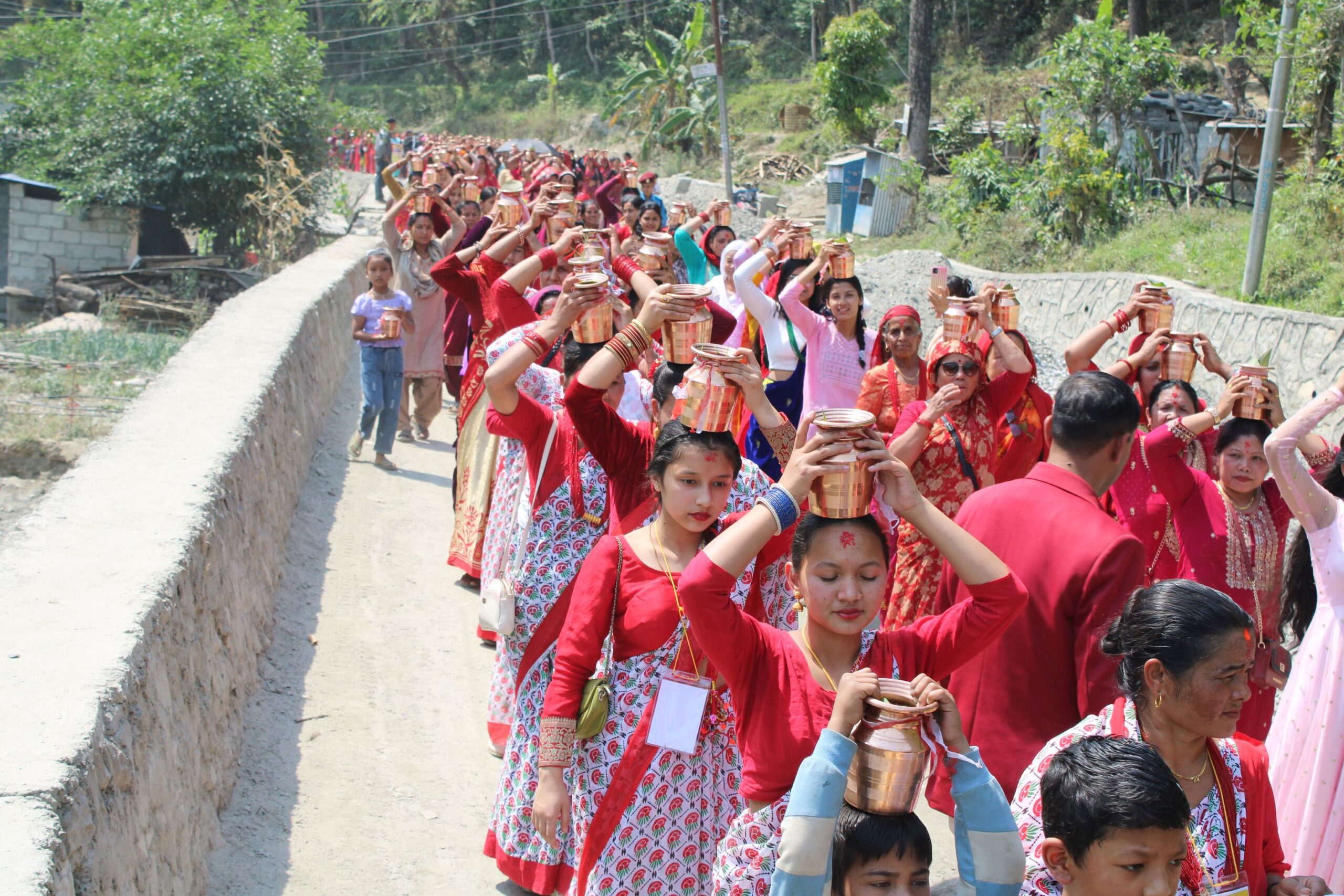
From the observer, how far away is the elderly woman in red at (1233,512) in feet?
14.1

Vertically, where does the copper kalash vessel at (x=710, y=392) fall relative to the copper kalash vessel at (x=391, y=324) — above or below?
above

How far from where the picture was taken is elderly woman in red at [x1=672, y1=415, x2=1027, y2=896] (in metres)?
2.63

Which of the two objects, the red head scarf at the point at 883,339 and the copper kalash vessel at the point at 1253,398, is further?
the red head scarf at the point at 883,339

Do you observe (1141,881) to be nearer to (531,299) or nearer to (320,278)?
(531,299)

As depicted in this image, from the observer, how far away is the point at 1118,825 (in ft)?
7.32

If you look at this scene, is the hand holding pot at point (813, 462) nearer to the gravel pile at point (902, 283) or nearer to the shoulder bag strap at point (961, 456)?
the shoulder bag strap at point (961, 456)

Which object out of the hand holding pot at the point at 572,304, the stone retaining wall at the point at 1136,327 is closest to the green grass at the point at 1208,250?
the stone retaining wall at the point at 1136,327

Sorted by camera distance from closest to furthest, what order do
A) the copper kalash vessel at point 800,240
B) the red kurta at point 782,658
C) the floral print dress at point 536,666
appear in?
1. the red kurta at point 782,658
2. the floral print dress at point 536,666
3. the copper kalash vessel at point 800,240

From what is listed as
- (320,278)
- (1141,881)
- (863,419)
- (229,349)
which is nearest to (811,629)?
(863,419)

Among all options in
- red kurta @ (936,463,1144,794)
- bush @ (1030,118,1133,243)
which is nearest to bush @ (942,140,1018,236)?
bush @ (1030,118,1133,243)

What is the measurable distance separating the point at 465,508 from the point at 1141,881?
5368 mm

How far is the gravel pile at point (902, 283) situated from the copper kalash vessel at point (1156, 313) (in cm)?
702

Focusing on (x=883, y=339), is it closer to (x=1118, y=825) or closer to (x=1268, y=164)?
(x=1118, y=825)

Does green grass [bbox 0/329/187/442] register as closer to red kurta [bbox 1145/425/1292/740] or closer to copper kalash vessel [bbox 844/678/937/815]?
red kurta [bbox 1145/425/1292/740]
